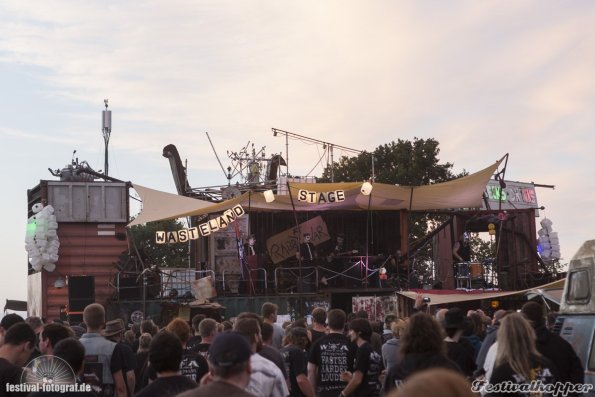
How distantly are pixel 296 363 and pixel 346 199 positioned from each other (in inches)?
771

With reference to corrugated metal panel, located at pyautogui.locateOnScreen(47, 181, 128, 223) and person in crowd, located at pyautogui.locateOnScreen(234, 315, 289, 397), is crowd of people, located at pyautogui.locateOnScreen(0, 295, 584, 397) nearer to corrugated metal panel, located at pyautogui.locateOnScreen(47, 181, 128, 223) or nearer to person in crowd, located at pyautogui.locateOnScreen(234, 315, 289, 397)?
person in crowd, located at pyautogui.locateOnScreen(234, 315, 289, 397)

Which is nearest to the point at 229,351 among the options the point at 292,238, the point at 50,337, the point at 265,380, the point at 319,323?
the point at 265,380

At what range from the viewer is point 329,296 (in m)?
27.1

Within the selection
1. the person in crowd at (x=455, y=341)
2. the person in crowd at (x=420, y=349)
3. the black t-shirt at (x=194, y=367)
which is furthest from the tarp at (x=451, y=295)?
the person in crowd at (x=420, y=349)

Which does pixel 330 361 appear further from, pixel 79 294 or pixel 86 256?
pixel 86 256

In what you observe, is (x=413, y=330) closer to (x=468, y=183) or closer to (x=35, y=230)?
(x=468, y=183)

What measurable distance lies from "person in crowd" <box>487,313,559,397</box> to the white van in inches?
88.1

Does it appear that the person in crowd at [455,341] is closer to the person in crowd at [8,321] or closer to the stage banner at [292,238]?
the person in crowd at [8,321]

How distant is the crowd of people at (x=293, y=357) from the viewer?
6.26 m

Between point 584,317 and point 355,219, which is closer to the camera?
point 584,317

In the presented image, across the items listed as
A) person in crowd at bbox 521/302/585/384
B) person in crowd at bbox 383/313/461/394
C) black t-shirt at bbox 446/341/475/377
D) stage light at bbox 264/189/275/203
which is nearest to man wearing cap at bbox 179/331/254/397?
person in crowd at bbox 383/313/461/394

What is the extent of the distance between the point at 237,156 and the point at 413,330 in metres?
31.3

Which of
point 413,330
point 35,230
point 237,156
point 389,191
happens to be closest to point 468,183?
point 389,191

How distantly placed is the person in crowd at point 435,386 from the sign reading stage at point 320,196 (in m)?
24.1
